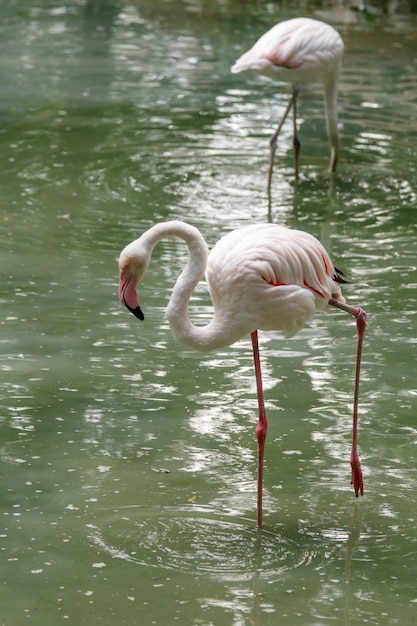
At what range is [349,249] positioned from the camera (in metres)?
7.88

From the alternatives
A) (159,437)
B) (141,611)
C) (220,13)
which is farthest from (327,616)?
(220,13)

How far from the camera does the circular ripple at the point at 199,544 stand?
4.18 meters

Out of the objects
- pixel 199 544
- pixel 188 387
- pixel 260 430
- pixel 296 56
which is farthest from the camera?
pixel 296 56

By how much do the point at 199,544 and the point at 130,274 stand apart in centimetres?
103

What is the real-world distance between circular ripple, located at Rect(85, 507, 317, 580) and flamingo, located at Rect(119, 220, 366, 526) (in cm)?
13

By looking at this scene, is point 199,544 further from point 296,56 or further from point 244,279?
point 296,56

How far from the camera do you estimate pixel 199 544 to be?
14.2 feet

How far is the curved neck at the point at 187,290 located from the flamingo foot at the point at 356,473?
680 millimetres

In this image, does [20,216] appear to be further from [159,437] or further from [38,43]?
[38,43]

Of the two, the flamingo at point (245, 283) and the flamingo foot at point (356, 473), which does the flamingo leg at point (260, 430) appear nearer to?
the flamingo at point (245, 283)

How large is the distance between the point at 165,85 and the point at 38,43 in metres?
2.69

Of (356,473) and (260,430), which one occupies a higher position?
(260,430)

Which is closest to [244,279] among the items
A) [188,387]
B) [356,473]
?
[356,473]

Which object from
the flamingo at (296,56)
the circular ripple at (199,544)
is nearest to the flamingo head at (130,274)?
the circular ripple at (199,544)
